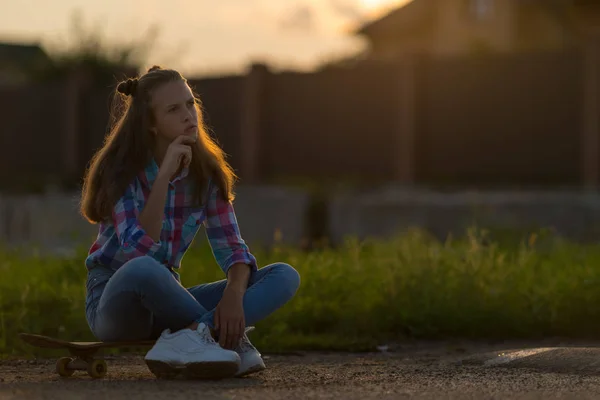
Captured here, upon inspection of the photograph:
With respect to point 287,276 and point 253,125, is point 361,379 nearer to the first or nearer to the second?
point 287,276

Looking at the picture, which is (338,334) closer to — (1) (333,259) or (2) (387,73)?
(1) (333,259)

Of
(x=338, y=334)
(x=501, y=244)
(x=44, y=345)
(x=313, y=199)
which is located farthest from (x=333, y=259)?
(x=313, y=199)

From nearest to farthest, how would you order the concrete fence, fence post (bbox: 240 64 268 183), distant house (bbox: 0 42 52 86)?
the concrete fence → fence post (bbox: 240 64 268 183) → distant house (bbox: 0 42 52 86)

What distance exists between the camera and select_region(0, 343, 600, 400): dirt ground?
13.1ft

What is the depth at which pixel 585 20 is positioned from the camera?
79.9 ft

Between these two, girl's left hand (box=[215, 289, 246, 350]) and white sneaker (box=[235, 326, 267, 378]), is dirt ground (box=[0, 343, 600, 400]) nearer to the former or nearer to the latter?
Answer: white sneaker (box=[235, 326, 267, 378])

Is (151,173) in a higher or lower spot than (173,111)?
lower

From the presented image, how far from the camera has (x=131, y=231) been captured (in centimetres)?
433

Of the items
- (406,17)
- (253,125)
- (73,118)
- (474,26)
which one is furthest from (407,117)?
(406,17)

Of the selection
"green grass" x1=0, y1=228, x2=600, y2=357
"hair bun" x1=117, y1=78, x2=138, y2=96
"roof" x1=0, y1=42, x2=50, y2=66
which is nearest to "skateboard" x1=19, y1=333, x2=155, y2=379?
"hair bun" x1=117, y1=78, x2=138, y2=96

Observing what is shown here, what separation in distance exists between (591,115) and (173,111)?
27.9ft

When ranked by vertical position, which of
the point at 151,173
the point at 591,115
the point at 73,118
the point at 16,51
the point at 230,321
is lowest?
the point at 230,321

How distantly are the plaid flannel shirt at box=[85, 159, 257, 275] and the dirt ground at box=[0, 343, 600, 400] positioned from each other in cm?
45

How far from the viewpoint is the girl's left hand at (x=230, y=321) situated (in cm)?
441
